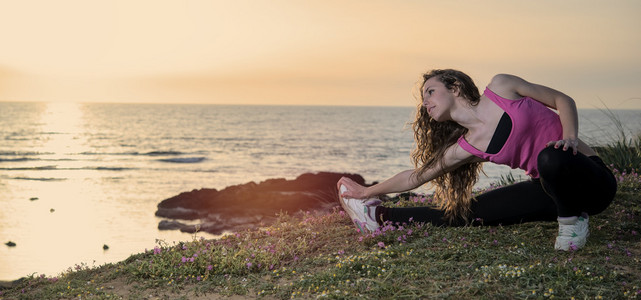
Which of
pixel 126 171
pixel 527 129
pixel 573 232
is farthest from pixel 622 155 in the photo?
pixel 126 171

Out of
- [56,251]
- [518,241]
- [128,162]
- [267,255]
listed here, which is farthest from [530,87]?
[128,162]

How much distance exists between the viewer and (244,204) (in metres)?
16.8

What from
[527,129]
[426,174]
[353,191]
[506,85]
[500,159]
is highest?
[506,85]

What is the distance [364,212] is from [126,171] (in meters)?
26.0

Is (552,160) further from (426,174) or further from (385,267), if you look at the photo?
(385,267)

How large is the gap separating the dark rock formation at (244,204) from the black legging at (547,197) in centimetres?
873

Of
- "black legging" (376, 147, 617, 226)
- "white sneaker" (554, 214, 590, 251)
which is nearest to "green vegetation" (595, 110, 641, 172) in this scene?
"black legging" (376, 147, 617, 226)

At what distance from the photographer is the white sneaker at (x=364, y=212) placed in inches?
233

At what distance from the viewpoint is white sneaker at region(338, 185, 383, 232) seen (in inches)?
233

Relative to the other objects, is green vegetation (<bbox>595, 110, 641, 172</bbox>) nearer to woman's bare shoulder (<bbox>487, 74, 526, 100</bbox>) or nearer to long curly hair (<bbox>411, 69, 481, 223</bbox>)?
long curly hair (<bbox>411, 69, 481, 223</bbox>)

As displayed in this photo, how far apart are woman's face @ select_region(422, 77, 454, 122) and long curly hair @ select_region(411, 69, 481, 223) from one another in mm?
63

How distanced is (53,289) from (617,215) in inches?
264

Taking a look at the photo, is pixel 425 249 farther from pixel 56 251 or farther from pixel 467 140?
pixel 56 251

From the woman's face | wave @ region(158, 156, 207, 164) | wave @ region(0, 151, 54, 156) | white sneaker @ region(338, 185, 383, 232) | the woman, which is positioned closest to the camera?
the woman
